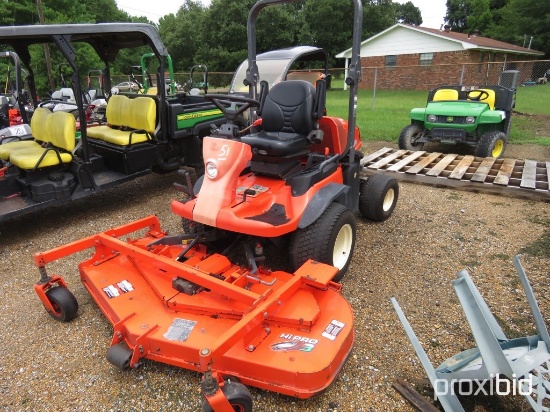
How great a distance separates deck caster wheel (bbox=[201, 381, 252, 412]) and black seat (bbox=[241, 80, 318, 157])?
1741 millimetres

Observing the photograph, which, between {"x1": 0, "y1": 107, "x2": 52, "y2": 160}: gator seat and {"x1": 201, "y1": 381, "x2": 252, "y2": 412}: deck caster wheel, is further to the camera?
{"x1": 0, "y1": 107, "x2": 52, "y2": 160}: gator seat

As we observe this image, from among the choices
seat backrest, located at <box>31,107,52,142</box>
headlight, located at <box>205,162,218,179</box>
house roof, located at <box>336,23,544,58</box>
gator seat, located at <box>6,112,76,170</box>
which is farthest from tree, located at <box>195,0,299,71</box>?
headlight, located at <box>205,162,218,179</box>

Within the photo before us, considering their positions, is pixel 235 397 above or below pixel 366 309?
above

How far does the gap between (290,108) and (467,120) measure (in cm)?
447

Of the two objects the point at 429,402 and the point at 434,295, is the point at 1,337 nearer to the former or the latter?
the point at 429,402

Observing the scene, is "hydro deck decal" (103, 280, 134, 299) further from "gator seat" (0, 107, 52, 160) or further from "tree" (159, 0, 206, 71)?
"tree" (159, 0, 206, 71)

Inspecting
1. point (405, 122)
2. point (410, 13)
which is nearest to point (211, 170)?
point (405, 122)

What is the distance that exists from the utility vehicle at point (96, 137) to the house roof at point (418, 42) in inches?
818

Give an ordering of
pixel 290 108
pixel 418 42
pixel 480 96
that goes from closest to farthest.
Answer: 1. pixel 290 108
2. pixel 480 96
3. pixel 418 42

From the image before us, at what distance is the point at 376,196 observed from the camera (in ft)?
12.7

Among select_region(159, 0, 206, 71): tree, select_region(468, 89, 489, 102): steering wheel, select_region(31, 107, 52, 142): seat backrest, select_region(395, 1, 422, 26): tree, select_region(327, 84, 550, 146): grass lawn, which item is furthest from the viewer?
select_region(395, 1, 422, 26): tree

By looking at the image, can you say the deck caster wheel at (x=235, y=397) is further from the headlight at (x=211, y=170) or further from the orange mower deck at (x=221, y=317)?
the headlight at (x=211, y=170)

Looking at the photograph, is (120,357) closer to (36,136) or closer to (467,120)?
(36,136)

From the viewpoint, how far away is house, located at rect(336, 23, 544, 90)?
831 inches
